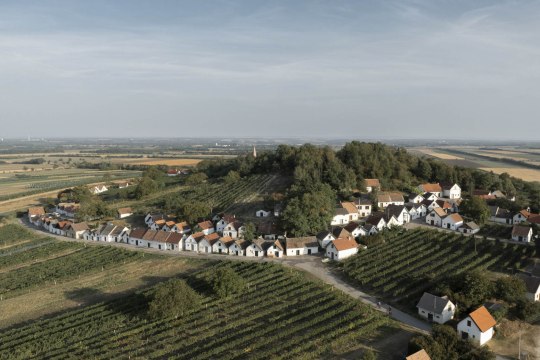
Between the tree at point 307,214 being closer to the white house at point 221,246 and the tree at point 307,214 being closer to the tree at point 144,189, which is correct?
the white house at point 221,246

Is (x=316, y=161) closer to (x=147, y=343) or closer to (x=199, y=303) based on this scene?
(x=199, y=303)

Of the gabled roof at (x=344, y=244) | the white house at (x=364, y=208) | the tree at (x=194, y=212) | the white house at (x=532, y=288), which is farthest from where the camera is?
the white house at (x=364, y=208)

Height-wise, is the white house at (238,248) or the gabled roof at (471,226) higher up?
the gabled roof at (471,226)

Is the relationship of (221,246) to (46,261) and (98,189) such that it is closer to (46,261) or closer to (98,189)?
(46,261)

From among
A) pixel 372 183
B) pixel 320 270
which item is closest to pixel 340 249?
pixel 320 270

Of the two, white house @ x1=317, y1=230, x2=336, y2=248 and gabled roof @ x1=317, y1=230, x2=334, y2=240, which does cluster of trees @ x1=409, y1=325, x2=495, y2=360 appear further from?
gabled roof @ x1=317, y1=230, x2=334, y2=240

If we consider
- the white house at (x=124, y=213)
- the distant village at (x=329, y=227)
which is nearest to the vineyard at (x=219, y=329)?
the distant village at (x=329, y=227)

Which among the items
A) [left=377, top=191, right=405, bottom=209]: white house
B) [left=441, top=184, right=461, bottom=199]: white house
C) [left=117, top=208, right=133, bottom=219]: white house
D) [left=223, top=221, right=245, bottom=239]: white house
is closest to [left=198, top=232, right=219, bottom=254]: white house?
[left=223, top=221, right=245, bottom=239]: white house
